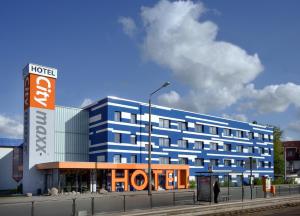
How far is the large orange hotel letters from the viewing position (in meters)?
51.2

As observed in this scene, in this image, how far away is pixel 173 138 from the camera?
65.4m

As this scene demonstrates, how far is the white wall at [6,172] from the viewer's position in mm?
66500

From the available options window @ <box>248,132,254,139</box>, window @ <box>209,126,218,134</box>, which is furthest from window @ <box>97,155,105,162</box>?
window @ <box>248,132,254,139</box>

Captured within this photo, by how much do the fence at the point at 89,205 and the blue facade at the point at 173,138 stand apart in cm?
2795

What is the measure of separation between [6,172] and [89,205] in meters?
47.1

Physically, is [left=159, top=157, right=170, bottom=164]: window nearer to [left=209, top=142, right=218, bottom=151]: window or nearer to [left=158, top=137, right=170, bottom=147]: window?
[left=158, top=137, right=170, bottom=147]: window

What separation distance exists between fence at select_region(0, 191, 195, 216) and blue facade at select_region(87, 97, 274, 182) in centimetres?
2795

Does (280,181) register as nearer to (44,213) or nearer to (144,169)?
(144,169)

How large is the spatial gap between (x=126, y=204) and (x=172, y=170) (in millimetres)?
32889

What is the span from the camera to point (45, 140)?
52.4 m

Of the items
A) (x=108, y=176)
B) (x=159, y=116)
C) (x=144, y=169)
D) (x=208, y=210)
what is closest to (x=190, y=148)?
(x=159, y=116)

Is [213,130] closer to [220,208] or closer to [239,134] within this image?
[239,134]

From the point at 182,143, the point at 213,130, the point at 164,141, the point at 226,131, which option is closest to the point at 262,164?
the point at 226,131

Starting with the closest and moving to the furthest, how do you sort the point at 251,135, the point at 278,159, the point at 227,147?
the point at 227,147
the point at 251,135
the point at 278,159
